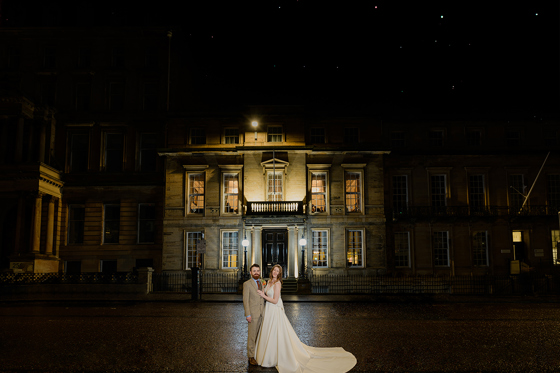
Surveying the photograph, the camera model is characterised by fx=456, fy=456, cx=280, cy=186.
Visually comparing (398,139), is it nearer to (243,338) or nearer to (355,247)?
(355,247)

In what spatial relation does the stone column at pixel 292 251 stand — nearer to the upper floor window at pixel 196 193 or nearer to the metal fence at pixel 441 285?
the metal fence at pixel 441 285

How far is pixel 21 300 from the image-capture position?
72.7ft

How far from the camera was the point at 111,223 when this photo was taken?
34.6 m

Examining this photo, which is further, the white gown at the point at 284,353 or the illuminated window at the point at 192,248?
the illuminated window at the point at 192,248

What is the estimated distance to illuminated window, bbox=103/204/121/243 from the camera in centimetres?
3441

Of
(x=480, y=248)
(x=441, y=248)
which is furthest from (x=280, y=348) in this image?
(x=480, y=248)

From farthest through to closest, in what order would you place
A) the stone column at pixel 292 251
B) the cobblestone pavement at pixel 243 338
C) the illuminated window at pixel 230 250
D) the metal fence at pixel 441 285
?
the illuminated window at pixel 230 250
the stone column at pixel 292 251
the metal fence at pixel 441 285
the cobblestone pavement at pixel 243 338

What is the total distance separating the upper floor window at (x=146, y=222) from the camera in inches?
1350

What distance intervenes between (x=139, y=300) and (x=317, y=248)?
45.8 feet

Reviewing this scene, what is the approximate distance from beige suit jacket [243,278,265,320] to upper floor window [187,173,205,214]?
25.2 metres

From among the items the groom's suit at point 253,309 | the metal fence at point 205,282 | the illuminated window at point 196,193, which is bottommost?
the metal fence at point 205,282

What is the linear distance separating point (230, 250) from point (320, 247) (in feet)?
21.1

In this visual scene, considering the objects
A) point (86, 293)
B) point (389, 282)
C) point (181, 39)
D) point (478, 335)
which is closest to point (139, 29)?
point (181, 39)

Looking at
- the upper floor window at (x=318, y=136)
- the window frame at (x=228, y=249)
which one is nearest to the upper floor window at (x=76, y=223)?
the window frame at (x=228, y=249)
